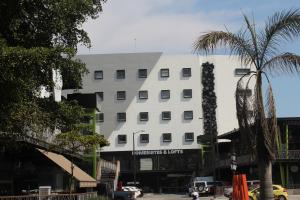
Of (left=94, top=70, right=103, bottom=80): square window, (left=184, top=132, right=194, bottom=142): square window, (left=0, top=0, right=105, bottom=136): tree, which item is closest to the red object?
(left=0, top=0, right=105, bottom=136): tree

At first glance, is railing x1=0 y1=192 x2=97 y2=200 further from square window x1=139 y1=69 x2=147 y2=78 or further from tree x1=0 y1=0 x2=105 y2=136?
square window x1=139 y1=69 x2=147 y2=78

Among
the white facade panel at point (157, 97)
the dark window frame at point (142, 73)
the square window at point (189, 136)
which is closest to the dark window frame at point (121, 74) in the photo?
Result: the white facade panel at point (157, 97)

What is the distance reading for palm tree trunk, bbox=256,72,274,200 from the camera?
53.0 ft

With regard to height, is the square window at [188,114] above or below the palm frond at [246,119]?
above

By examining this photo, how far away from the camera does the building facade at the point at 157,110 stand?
98000 millimetres

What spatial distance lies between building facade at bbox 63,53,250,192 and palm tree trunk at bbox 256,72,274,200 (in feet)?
264

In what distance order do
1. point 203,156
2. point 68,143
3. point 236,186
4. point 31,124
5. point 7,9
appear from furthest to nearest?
1. point 203,156
2. point 68,143
3. point 236,186
4. point 31,124
5. point 7,9

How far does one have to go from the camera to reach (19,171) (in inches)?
1542

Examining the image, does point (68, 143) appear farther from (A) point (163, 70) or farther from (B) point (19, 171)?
(A) point (163, 70)

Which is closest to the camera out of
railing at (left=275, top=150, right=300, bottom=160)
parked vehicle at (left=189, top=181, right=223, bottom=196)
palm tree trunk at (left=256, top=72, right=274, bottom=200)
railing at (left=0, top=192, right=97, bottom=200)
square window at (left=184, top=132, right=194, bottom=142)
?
palm tree trunk at (left=256, top=72, right=274, bottom=200)

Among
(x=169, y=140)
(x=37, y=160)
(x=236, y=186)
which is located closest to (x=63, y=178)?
(x=37, y=160)

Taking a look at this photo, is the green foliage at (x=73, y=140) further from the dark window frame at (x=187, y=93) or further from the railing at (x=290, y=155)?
the dark window frame at (x=187, y=93)

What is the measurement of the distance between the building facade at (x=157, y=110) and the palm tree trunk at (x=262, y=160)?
8058 cm

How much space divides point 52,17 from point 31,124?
3679mm
